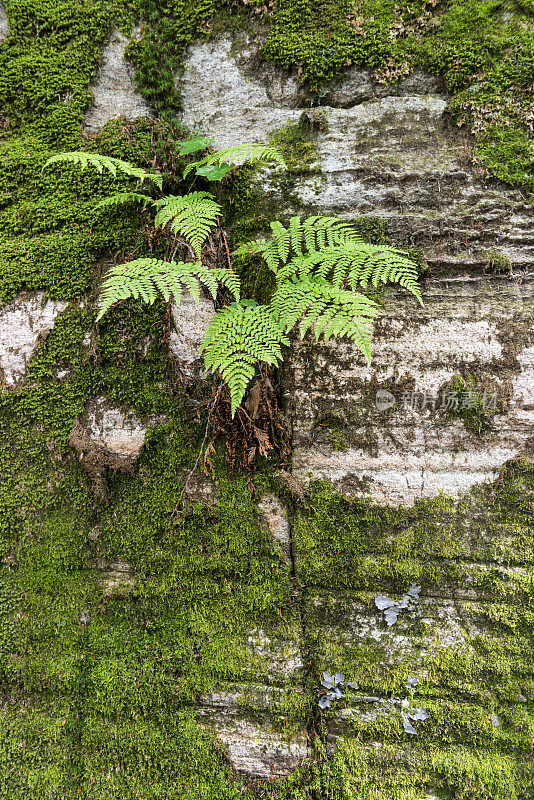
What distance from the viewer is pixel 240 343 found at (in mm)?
2242

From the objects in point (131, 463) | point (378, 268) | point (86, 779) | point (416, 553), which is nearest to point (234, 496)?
point (131, 463)

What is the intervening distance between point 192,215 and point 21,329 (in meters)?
1.64

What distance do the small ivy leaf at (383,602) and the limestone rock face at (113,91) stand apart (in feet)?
13.3

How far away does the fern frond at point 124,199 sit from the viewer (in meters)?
2.57

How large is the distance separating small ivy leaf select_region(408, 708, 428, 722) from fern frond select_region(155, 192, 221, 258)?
3372mm

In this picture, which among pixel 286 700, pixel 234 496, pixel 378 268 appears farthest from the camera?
pixel 234 496

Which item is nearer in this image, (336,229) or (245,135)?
(336,229)

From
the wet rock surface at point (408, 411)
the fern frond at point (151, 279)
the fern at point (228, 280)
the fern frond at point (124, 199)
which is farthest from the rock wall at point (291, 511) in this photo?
the fern frond at point (151, 279)

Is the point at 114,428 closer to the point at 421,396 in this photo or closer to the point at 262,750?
the point at 421,396

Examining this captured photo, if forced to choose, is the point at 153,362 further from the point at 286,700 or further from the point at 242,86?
the point at 286,700

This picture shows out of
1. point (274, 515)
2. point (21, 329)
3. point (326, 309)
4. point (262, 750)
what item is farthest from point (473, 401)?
point (21, 329)

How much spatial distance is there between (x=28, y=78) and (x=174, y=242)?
5.62 feet

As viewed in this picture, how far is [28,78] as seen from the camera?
282 centimetres

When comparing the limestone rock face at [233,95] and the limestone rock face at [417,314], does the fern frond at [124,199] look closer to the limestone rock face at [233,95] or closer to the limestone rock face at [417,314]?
the limestone rock face at [233,95]
